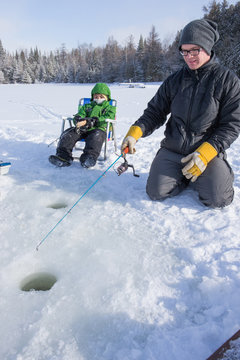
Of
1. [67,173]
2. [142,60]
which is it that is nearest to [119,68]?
[142,60]

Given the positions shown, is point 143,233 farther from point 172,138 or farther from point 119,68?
point 119,68

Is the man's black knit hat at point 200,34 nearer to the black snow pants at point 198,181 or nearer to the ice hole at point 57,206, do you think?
the black snow pants at point 198,181

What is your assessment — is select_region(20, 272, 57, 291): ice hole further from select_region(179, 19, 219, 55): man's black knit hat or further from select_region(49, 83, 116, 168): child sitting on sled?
select_region(179, 19, 219, 55): man's black knit hat

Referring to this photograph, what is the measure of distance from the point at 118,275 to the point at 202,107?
1.68 m

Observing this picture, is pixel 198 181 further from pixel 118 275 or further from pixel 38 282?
pixel 38 282

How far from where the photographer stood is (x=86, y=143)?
354 centimetres

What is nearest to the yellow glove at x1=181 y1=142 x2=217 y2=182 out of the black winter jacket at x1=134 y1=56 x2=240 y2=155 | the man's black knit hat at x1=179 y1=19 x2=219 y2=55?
the black winter jacket at x1=134 y1=56 x2=240 y2=155

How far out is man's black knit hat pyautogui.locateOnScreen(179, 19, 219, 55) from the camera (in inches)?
82.2

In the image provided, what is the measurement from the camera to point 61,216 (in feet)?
7.63

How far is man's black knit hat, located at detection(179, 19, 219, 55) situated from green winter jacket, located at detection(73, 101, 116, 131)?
6.34ft

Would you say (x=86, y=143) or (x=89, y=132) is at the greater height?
(x=89, y=132)

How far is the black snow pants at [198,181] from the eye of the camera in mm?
2332

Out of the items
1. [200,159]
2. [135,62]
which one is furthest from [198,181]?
[135,62]

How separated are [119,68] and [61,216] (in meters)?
54.1
